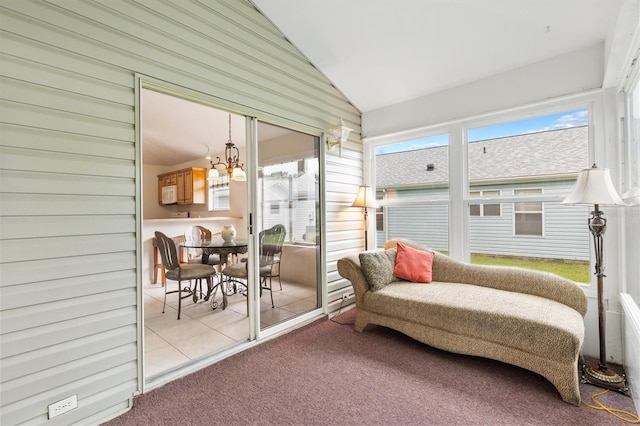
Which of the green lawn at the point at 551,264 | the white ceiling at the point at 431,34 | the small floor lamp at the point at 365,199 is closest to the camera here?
the white ceiling at the point at 431,34

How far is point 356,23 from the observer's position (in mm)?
2836

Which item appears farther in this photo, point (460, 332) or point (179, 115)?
point (179, 115)

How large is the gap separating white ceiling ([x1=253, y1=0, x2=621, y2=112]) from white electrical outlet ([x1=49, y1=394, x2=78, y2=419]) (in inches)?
136

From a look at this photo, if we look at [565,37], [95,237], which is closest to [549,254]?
[565,37]

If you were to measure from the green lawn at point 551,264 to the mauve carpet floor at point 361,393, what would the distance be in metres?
1.05

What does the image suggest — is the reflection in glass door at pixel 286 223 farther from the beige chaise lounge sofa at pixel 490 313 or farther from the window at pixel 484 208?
the window at pixel 484 208

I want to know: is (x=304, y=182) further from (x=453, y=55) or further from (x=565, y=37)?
(x=565, y=37)

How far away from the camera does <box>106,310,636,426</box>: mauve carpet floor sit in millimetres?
1794

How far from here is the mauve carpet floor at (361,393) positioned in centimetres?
179

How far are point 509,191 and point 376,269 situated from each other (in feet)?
5.51

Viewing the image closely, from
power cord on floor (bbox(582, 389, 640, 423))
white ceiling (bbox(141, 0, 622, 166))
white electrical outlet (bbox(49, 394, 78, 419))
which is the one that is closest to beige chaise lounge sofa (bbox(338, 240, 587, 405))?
power cord on floor (bbox(582, 389, 640, 423))

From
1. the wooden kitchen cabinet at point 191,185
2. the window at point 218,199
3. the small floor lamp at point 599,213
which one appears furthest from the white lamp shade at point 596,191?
the wooden kitchen cabinet at point 191,185

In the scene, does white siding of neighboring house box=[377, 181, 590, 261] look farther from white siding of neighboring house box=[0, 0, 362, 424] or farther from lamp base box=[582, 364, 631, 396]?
white siding of neighboring house box=[0, 0, 362, 424]

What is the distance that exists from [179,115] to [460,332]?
4.83 metres
